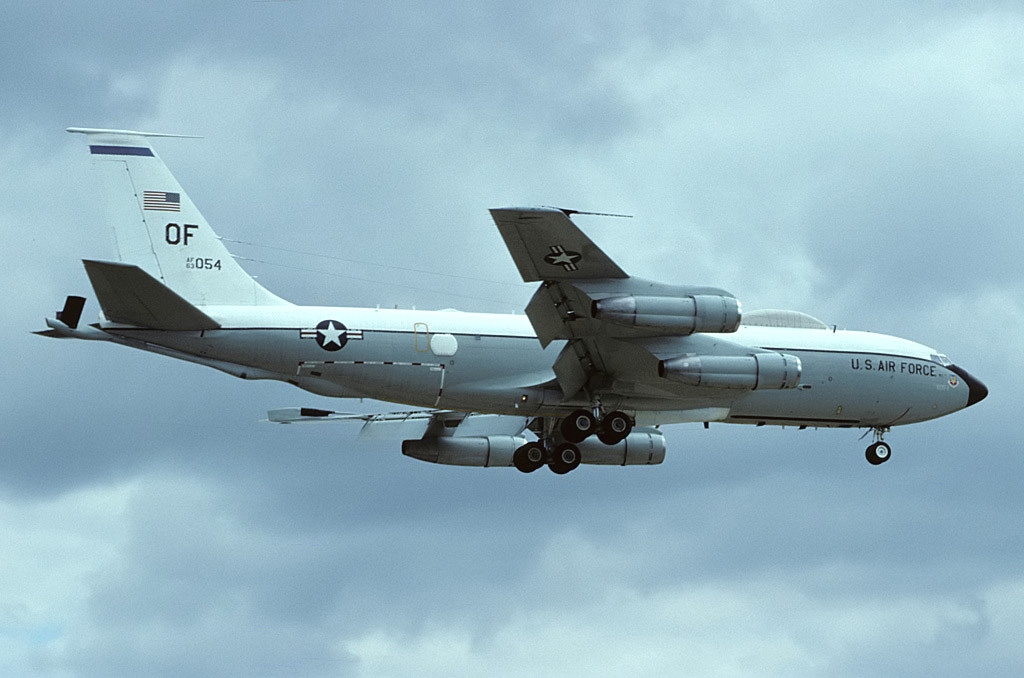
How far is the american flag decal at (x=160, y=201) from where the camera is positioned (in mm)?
41594

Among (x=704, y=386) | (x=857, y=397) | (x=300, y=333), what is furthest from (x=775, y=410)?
(x=300, y=333)

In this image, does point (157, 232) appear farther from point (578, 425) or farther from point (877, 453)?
point (877, 453)

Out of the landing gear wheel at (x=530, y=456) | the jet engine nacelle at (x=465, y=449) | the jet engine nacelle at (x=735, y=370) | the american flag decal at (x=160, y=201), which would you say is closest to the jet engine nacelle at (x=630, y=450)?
the jet engine nacelle at (x=465, y=449)

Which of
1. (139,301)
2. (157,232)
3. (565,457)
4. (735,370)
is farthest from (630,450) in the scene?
(139,301)

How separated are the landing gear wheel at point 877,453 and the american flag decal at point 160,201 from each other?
65.3 ft

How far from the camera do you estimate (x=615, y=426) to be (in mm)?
42312

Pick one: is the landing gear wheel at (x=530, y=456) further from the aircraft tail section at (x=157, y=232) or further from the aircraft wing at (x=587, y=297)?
the aircraft tail section at (x=157, y=232)

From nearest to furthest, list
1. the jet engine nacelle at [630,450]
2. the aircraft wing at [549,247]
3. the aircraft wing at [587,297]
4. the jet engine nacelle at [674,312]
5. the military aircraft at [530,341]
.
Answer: the aircraft wing at [549,247] < the aircraft wing at [587,297] < the jet engine nacelle at [674,312] < the military aircraft at [530,341] < the jet engine nacelle at [630,450]

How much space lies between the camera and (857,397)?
45.5m

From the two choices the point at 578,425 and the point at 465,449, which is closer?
the point at 578,425

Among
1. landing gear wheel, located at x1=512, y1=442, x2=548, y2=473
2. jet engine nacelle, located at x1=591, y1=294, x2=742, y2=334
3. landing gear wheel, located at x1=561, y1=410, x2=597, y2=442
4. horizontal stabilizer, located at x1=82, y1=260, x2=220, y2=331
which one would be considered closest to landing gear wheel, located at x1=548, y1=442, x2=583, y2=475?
landing gear wheel, located at x1=512, y1=442, x2=548, y2=473

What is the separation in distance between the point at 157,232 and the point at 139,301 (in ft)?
13.1

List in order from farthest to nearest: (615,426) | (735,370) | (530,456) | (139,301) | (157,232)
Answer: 1. (530,456)
2. (615,426)
3. (157,232)
4. (735,370)
5. (139,301)

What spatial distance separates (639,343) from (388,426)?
11.5 meters
